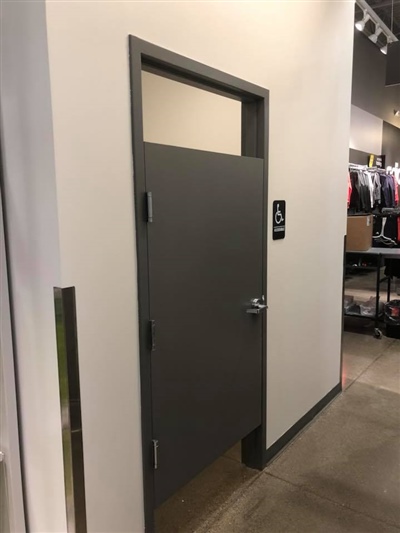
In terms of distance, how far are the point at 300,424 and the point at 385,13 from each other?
6856mm

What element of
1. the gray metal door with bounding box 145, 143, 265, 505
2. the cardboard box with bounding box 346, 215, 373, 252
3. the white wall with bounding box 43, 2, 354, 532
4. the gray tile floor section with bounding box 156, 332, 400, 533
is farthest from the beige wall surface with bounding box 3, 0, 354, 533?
the cardboard box with bounding box 346, 215, 373, 252

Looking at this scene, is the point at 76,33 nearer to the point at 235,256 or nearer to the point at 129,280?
the point at 129,280

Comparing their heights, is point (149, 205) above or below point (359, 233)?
above

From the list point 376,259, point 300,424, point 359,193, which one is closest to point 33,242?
point 300,424

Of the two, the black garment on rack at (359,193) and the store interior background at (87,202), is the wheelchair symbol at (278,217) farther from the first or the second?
the black garment on rack at (359,193)

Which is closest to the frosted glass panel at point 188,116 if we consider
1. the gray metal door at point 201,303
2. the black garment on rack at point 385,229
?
the gray metal door at point 201,303

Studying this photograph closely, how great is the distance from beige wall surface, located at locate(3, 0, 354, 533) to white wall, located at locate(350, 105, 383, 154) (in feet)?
17.3

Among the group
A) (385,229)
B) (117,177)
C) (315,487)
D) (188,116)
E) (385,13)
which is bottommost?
(315,487)

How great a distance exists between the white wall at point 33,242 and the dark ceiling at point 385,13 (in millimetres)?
6120

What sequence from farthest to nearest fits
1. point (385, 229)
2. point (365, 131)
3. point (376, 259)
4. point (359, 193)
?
point (365, 131), point (385, 229), point (359, 193), point (376, 259)

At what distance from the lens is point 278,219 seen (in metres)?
2.72

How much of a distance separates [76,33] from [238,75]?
103 cm

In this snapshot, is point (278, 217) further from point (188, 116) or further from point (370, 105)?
point (370, 105)

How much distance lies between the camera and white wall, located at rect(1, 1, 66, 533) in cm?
148
